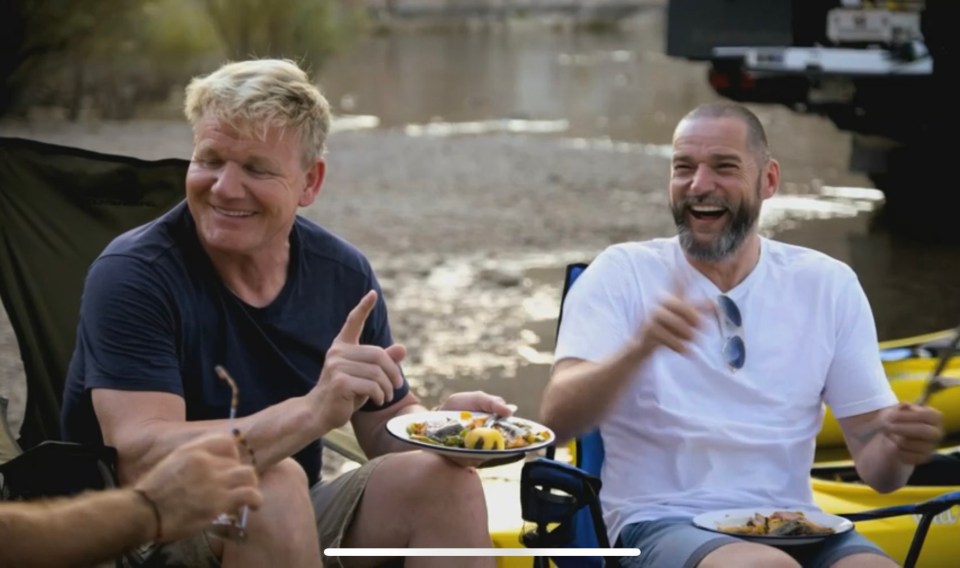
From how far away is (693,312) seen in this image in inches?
120

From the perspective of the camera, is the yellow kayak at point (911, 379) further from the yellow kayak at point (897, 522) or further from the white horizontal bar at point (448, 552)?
the white horizontal bar at point (448, 552)

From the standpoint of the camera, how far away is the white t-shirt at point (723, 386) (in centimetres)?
342

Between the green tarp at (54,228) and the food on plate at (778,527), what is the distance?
1.74 metres

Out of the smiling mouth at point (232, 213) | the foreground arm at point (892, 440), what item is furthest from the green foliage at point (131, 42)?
the foreground arm at point (892, 440)

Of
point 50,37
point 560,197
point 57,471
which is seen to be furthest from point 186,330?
point 50,37

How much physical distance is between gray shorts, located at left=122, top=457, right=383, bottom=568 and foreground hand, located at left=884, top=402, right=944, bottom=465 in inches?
41.8

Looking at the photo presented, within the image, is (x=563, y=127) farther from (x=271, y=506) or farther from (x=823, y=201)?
(x=271, y=506)

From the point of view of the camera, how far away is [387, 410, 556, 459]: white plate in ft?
9.98

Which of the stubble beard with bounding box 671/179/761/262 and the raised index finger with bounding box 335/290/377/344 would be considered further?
the stubble beard with bounding box 671/179/761/262

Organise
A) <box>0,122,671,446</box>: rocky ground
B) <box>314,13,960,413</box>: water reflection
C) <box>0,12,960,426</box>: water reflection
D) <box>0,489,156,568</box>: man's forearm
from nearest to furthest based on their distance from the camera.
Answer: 1. <box>0,489,156,568</box>: man's forearm
2. <box>0,122,671,446</box>: rocky ground
3. <box>314,13,960,413</box>: water reflection
4. <box>0,12,960,426</box>: water reflection

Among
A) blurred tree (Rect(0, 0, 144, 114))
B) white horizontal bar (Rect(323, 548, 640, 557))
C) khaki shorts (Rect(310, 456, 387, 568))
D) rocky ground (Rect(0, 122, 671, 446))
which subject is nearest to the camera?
white horizontal bar (Rect(323, 548, 640, 557))

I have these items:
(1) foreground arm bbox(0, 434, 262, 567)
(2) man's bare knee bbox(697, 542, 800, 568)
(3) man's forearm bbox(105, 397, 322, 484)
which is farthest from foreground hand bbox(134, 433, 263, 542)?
(2) man's bare knee bbox(697, 542, 800, 568)

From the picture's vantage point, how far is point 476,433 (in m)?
3.11

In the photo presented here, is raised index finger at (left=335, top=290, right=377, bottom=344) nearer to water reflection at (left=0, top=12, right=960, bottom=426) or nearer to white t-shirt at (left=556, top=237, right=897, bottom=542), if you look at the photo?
white t-shirt at (left=556, top=237, right=897, bottom=542)
